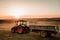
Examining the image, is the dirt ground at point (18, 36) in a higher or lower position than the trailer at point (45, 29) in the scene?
lower

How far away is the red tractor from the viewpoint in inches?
64.8

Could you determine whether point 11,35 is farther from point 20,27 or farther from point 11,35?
point 20,27

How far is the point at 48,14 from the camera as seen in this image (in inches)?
63.1

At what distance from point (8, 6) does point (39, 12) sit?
1.47ft

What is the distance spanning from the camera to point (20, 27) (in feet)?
5.48

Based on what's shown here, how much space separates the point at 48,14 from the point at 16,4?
47 centimetres

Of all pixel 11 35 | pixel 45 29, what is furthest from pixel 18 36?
pixel 45 29

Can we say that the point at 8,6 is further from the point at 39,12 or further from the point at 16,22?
the point at 39,12

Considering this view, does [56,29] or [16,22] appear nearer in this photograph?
[56,29]

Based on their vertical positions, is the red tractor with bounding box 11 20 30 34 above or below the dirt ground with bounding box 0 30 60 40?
above

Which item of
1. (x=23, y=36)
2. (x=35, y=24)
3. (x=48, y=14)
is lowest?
(x=23, y=36)

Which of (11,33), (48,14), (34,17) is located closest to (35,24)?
(34,17)

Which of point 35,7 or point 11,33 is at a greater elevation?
point 35,7

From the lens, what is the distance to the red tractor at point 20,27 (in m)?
1.65
